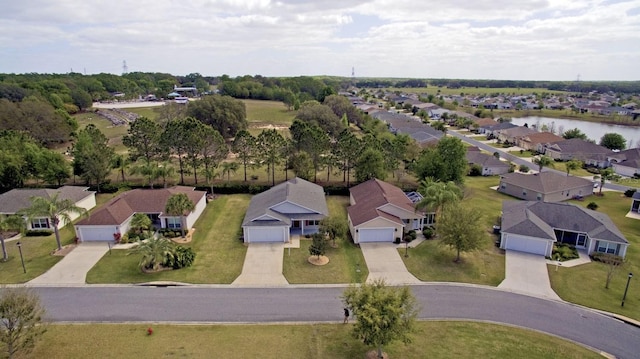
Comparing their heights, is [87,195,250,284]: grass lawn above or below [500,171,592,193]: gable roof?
below

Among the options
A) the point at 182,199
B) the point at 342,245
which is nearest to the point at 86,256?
the point at 182,199

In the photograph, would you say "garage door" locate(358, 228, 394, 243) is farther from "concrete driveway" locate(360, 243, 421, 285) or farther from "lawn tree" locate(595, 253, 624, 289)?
"lawn tree" locate(595, 253, 624, 289)

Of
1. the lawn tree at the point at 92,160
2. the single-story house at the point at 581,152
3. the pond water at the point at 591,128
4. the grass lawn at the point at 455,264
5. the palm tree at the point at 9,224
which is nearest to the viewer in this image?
the grass lawn at the point at 455,264

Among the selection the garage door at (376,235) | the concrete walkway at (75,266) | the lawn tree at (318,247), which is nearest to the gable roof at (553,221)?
the garage door at (376,235)

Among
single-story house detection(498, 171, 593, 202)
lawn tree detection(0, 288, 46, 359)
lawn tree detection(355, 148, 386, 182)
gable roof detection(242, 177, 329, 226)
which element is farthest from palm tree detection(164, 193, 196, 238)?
single-story house detection(498, 171, 593, 202)

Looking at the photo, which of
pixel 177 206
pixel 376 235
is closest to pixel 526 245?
pixel 376 235

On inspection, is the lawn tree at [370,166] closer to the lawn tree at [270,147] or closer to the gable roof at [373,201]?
the gable roof at [373,201]
